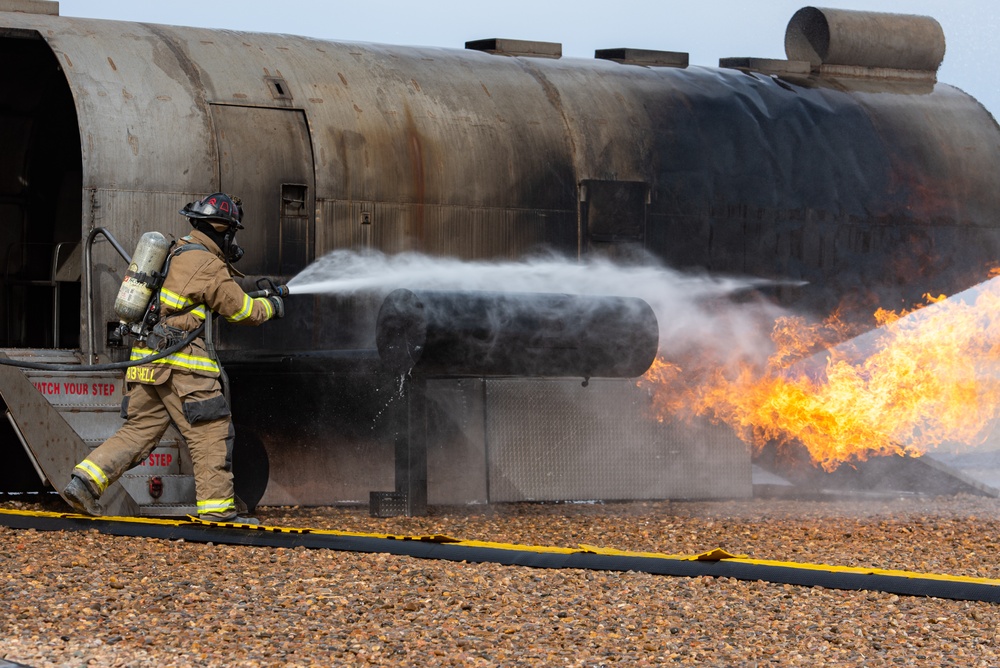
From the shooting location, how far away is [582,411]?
976cm

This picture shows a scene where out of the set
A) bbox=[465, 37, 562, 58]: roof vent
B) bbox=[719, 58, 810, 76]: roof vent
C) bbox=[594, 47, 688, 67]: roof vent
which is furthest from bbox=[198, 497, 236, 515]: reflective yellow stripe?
bbox=[719, 58, 810, 76]: roof vent

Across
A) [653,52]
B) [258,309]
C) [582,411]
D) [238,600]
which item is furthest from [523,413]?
[238,600]

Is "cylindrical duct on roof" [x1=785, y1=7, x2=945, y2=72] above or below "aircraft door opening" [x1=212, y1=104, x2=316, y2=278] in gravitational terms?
above

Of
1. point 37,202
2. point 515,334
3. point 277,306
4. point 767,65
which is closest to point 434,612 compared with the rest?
point 277,306

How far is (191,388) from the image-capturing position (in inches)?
308

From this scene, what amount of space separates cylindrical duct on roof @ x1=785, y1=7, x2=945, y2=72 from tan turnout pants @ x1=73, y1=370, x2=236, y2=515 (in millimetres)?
6262

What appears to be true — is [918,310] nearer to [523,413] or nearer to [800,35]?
[800,35]

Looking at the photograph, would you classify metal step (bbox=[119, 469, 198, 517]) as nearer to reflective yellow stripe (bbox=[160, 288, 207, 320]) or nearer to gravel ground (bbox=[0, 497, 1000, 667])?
gravel ground (bbox=[0, 497, 1000, 667])

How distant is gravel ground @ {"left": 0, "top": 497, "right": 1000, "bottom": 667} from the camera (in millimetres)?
4746

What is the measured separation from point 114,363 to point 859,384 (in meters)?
5.73

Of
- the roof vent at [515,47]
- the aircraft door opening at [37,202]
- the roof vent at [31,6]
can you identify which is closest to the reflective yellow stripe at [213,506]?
the aircraft door opening at [37,202]

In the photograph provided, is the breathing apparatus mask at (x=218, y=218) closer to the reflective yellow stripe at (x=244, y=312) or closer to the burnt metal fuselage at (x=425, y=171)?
the reflective yellow stripe at (x=244, y=312)

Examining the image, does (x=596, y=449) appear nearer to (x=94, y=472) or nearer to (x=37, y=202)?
(x=94, y=472)

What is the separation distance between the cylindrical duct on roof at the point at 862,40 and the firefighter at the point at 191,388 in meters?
5.83
